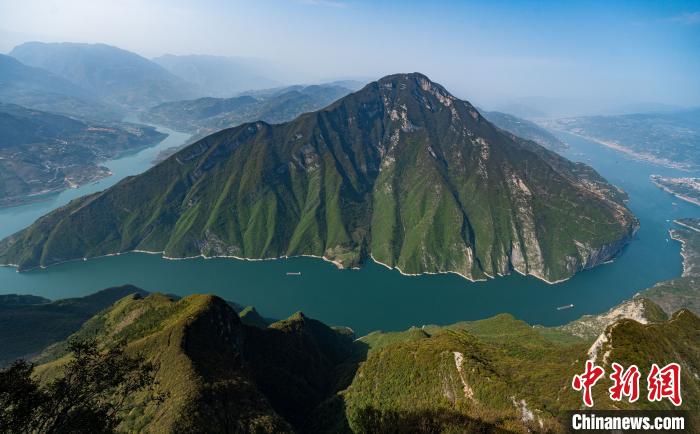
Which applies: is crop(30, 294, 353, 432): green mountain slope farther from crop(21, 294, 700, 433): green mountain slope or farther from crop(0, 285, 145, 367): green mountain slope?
crop(0, 285, 145, 367): green mountain slope

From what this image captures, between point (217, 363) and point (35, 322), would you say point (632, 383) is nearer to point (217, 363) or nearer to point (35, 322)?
point (217, 363)

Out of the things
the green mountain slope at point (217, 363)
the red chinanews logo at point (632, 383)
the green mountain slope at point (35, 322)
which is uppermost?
the red chinanews logo at point (632, 383)

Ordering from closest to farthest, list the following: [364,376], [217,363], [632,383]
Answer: [632,383] → [217,363] → [364,376]

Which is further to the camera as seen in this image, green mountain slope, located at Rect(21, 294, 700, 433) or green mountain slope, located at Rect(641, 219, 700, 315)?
green mountain slope, located at Rect(641, 219, 700, 315)

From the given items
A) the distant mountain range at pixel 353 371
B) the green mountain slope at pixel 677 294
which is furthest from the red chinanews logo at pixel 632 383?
the green mountain slope at pixel 677 294

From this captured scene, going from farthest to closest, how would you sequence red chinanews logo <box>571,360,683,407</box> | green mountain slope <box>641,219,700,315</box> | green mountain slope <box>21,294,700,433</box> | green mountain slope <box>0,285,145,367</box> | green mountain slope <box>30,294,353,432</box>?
green mountain slope <box>641,219,700,315</box>
green mountain slope <box>0,285,145,367</box>
green mountain slope <box>30,294,353,432</box>
green mountain slope <box>21,294,700,433</box>
red chinanews logo <box>571,360,683,407</box>

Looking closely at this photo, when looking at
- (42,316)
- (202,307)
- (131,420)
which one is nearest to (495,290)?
(202,307)

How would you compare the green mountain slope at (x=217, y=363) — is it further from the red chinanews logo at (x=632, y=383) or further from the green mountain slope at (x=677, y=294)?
the green mountain slope at (x=677, y=294)

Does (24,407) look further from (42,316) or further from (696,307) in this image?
(696,307)

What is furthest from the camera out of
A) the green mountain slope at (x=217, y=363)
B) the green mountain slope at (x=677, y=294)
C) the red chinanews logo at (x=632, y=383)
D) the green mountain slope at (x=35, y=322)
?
the green mountain slope at (x=677, y=294)

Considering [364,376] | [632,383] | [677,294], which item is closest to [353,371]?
[364,376]

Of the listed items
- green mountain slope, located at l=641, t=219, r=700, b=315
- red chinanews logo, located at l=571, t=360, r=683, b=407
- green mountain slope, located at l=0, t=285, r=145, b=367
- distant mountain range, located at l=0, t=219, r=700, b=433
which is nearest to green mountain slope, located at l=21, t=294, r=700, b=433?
distant mountain range, located at l=0, t=219, r=700, b=433

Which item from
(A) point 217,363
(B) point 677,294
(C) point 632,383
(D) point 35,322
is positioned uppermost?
(C) point 632,383
